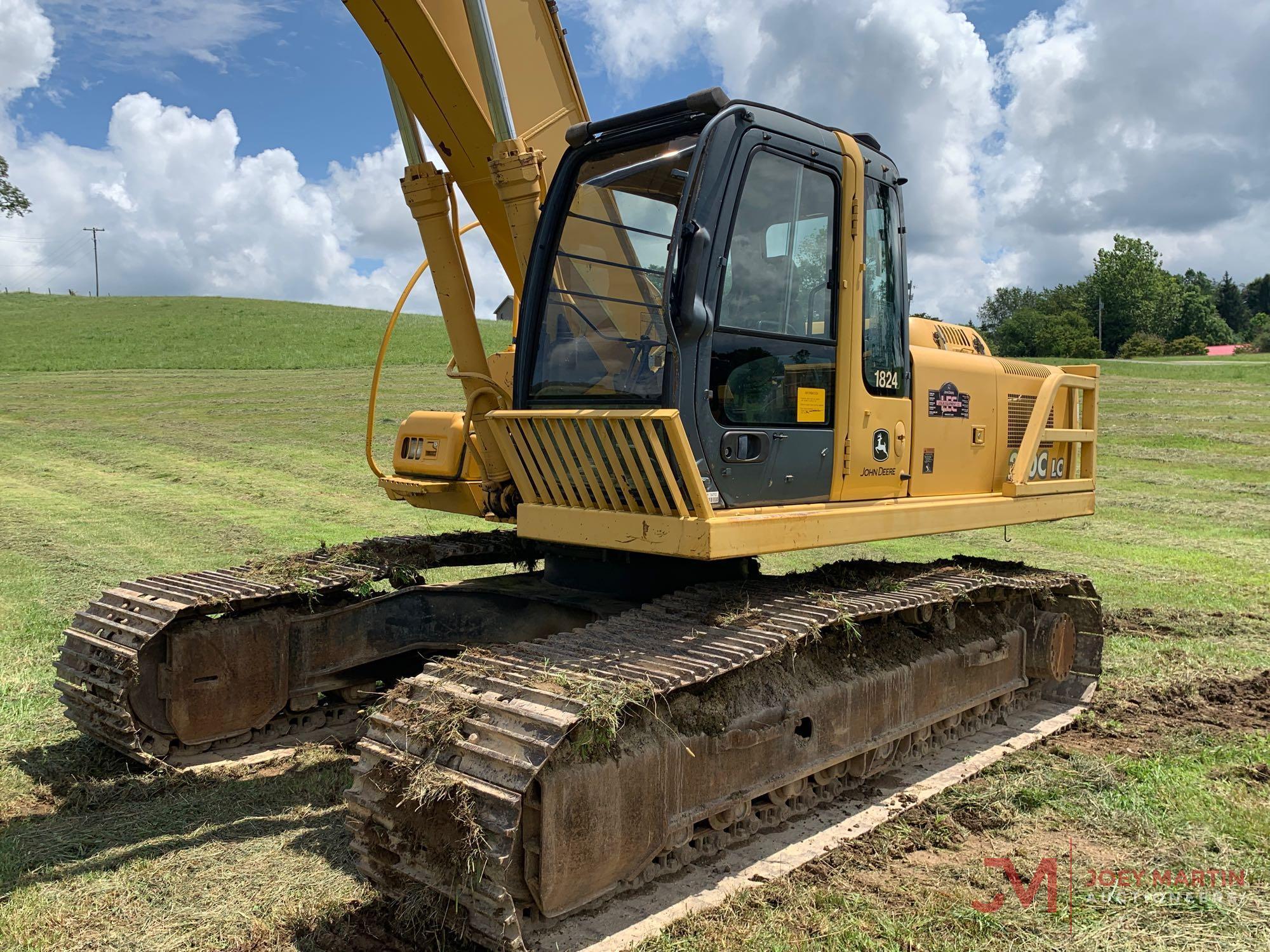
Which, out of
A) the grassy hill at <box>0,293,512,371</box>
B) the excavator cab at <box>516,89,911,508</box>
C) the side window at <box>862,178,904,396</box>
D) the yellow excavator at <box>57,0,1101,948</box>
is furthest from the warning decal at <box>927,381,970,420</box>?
the grassy hill at <box>0,293,512,371</box>

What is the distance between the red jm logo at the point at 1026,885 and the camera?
168 inches

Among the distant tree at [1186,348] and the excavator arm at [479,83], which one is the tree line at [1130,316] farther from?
the excavator arm at [479,83]

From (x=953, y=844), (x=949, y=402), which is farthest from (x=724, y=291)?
(x=953, y=844)

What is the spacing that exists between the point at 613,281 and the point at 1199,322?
366 ft

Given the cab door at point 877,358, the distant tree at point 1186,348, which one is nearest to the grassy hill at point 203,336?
the cab door at point 877,358

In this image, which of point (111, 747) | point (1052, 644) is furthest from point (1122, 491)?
point (111, 747)

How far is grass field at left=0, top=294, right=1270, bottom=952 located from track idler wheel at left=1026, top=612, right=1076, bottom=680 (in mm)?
413

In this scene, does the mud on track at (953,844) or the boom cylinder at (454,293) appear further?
the boom cylinder at (454,293)

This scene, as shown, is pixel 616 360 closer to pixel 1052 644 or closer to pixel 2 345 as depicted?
pixel 1052 644

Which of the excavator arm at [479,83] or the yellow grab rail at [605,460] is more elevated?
the excavator arm at [479,83]

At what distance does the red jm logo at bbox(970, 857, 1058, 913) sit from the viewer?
4277mm

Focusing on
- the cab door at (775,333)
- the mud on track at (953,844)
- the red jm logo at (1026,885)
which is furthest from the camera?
the cab door at (775,333)

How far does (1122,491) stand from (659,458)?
46.5 ft

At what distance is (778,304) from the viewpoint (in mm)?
5105
